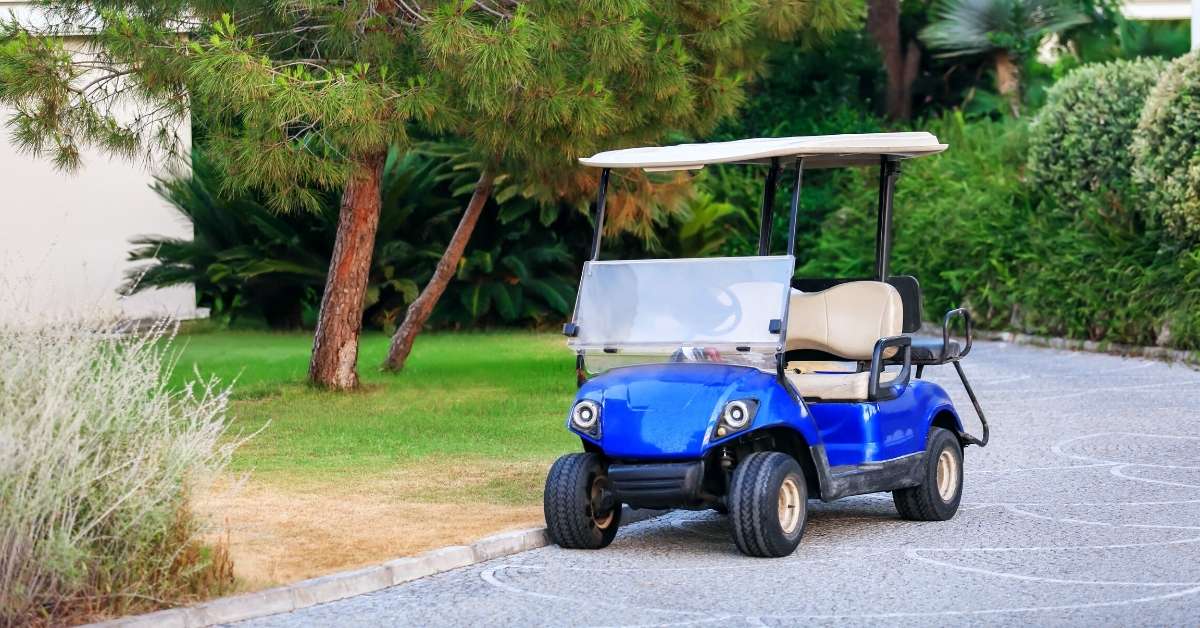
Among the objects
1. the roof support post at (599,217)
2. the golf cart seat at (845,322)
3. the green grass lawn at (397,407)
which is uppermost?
the roof support post at (599,217)

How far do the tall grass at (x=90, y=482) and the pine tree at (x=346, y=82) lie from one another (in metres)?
4.69

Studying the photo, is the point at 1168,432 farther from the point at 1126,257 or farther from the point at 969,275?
the point at 969,275

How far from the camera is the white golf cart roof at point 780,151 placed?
26.3 feet

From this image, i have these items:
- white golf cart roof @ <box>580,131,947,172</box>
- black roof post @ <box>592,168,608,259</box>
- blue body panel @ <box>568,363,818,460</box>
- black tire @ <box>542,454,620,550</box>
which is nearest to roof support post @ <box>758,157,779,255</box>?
white golf cart roof @ <box>580,131,947,172</box>

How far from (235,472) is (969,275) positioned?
13.7 metres

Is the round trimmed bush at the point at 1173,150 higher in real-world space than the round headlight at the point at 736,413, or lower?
higher

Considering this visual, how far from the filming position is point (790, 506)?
295 inches

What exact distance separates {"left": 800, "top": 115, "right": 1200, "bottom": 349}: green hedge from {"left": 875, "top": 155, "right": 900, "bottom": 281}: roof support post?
8568 mm

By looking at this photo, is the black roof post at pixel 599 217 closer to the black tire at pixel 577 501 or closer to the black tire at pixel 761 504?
the black tire at pixel 577 501

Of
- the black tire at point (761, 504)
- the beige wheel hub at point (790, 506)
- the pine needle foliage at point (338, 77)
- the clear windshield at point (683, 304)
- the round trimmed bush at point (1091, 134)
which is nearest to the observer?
the black tire at point (761, 504)

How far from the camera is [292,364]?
58.3ft

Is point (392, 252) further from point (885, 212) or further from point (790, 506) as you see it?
point (790, 506)

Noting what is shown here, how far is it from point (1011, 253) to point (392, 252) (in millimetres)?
8056

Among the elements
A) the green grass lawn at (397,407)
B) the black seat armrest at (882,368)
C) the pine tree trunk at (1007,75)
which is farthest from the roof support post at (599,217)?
the pine tree trunk at (1007,75)
